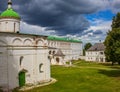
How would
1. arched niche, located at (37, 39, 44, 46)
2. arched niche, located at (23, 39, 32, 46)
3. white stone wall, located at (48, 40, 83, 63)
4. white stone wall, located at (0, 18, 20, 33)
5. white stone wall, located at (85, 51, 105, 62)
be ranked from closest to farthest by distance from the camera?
arched niche, located at (23, 39, 32, 46), arched niche, located at (37, 39, 44, 46), white stone wall, located at (0, 18, 20, 33), white stone wall, located at (85, 51, 105, 62), white stone wall, located at (48, 40, 83, 63)

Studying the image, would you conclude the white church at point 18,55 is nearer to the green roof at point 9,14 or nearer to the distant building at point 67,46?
the green roof at point 9,14

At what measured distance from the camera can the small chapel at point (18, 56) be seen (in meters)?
29.1

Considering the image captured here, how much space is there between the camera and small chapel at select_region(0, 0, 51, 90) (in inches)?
1145

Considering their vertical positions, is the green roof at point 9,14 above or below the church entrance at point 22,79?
above

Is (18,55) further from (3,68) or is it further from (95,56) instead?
(95,56)

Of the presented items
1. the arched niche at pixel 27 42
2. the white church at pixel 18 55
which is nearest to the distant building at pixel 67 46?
the white church at pixel 18 55

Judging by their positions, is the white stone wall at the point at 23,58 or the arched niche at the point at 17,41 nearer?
the white stone wall at the point at 23,58

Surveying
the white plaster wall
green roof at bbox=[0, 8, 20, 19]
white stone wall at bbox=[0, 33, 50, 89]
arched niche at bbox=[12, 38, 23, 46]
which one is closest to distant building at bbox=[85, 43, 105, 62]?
white stone wall at bbox=[0, 33, 50, 89]

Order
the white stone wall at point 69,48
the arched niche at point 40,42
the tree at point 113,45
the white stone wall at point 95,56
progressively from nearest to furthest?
the arched niche at point 40,42
the tree at point 113,45
the white stone wall at point 95,56
the white stone wall at point 69,48

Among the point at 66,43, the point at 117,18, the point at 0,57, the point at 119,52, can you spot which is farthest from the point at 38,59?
the point at 66,43

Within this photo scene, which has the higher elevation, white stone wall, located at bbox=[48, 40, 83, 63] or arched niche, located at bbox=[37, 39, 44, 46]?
white stone wall, located at bbox=[48, 40, 83, 63]

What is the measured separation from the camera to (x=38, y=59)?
34219 millimetres

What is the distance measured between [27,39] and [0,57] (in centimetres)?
→ 543

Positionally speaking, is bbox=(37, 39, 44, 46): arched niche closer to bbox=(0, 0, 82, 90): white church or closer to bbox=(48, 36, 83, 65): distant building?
bbox=(0, 0, 82, 90): white church
